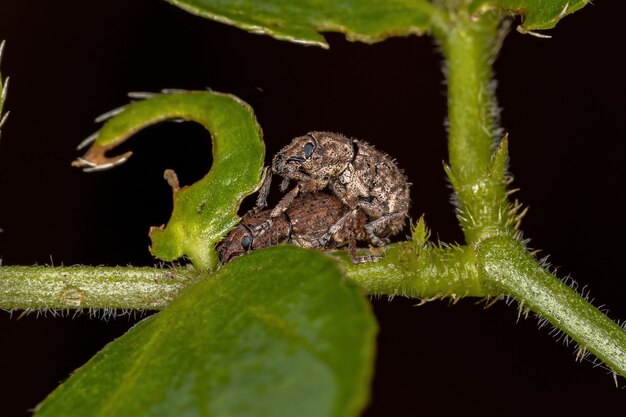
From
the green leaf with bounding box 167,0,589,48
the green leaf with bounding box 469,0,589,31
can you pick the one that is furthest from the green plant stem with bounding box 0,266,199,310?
the green leaf with bounding box 469,0,589,31

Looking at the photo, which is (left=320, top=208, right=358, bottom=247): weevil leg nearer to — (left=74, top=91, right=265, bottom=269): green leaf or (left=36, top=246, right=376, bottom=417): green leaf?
(left=74, top=91, right=265, bottom=269): green leaf

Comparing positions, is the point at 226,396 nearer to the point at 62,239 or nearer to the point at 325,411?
the point at 325,411

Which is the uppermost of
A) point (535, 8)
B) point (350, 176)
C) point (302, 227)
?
point (535, 8)

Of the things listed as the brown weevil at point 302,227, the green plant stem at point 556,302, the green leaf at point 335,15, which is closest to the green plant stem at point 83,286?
the brown weevil at point 302,227

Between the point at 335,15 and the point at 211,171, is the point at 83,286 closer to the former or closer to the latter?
the point at 211,171

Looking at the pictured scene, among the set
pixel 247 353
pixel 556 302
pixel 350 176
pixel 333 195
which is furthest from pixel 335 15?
pixel 247 353

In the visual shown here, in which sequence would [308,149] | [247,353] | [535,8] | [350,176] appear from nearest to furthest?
[247,353], [535,8], [308,149], [350,176]
